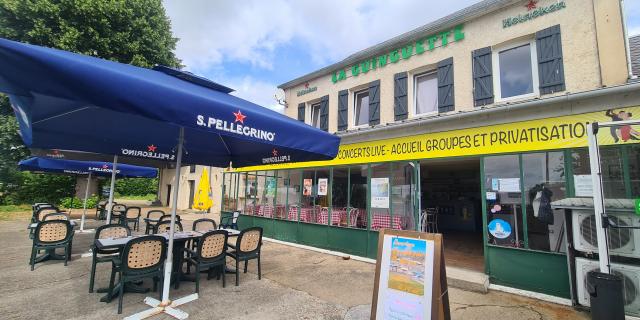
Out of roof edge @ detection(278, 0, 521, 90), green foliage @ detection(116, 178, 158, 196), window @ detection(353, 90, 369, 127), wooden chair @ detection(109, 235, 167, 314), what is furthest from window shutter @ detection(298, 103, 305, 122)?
green foliage @ detection(116, 178, 158, 196)

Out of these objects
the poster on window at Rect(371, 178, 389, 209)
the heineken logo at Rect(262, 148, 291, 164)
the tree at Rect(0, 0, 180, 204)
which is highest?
the tree at Rect(0, 0, 180, 204)

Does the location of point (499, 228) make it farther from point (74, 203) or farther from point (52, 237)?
point (74, 203)

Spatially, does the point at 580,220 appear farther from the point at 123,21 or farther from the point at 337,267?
the point at 123,21

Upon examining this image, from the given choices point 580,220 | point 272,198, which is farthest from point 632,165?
point 272,198

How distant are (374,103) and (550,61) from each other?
14.1 feet

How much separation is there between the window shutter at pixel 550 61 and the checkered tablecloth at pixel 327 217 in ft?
18.6

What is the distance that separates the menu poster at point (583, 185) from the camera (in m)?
4.84

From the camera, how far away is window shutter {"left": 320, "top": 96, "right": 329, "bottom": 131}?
10297 millimetres

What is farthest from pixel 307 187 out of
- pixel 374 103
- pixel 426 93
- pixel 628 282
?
pixel 628 282

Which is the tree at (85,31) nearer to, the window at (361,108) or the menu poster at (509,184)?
the window at (361,108)

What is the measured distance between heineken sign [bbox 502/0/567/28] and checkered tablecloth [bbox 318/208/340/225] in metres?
6.39

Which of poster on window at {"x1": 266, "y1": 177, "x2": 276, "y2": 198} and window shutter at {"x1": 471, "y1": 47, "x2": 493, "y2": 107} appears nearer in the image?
window shutter at {"x1": 471, "y1": 47, "x2": 493, "y2": 107}

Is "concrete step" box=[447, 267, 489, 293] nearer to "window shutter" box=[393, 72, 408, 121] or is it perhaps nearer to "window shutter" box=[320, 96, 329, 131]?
"window shutter" box=[393, 72, 408, 121]

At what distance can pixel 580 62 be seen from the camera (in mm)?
5602
